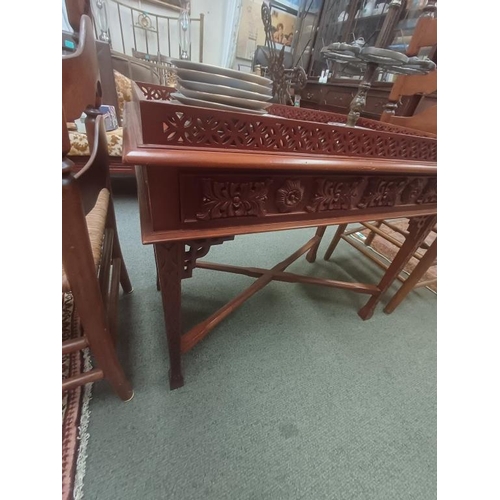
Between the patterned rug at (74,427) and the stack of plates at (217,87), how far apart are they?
770 millimetres

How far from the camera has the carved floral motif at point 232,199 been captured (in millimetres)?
438

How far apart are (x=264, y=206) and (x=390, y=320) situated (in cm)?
92

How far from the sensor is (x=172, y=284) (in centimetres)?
52

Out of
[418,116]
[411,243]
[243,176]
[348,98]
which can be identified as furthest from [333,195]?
[348,98]

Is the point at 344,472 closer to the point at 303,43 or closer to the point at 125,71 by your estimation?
the point at 125,71

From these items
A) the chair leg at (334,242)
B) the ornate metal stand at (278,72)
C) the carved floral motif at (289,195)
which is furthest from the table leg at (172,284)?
the chair leg at (334,242)

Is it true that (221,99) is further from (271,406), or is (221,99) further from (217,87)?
(271,406)

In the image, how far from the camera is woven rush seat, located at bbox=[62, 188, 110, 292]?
0.43 meters

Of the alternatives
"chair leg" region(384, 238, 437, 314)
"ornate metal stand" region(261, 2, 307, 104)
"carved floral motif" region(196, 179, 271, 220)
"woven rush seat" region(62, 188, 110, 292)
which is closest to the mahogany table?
"carved floral motif" region(196, 179, 271, 220)

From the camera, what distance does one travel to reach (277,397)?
0.75 metres

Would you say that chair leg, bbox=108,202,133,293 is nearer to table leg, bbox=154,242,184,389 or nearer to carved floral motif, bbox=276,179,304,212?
table leg, bbox=154,242,184,389

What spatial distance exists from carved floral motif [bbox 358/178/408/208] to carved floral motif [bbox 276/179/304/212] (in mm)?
206

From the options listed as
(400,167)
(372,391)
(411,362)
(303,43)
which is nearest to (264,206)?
(400,167)

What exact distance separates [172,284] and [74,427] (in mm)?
463
